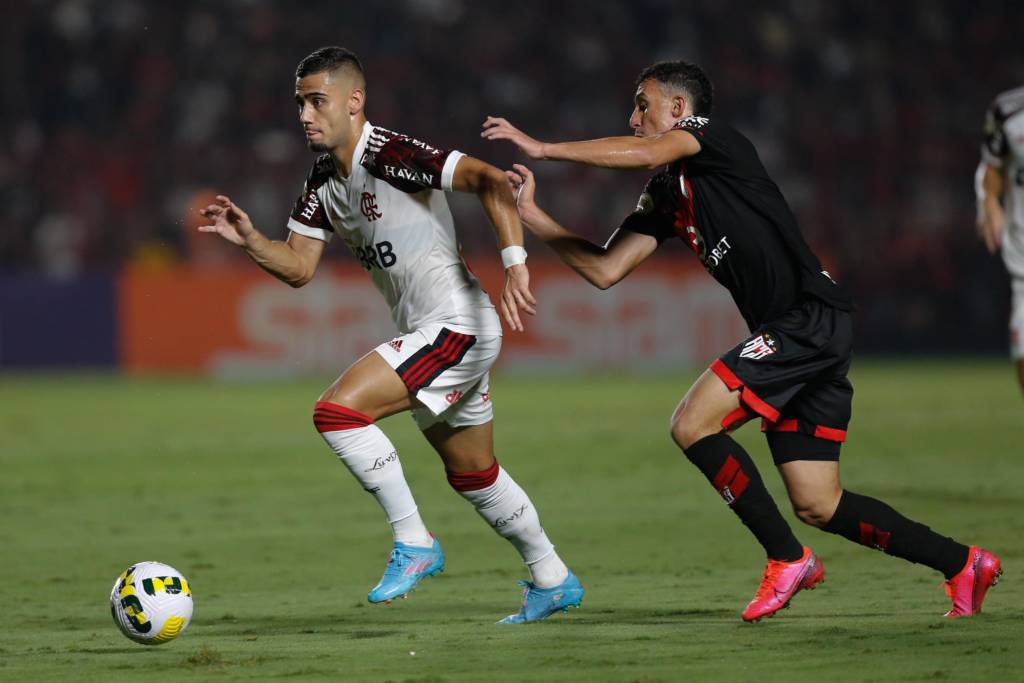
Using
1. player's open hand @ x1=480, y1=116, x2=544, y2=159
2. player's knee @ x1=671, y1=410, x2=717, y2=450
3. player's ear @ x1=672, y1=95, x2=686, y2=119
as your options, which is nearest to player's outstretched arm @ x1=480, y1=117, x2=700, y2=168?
player's open hand @ x1=480, y1=116, x2=544, y2=159

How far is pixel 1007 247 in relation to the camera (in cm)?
653

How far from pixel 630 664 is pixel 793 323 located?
160 centimetres

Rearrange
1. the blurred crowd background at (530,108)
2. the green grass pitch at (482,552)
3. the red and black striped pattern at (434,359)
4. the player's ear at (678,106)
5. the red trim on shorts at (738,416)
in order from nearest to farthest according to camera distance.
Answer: the green grass pitch at (482,552) < the red trim on shorts at (738,416) < the red and black striped pattern at (434,359) < the player's ear at (678,106) < the blurred crowd background at (530,108)

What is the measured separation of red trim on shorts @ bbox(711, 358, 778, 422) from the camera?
579cm

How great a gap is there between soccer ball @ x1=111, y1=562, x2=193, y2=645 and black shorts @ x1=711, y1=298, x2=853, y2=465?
2.14 metres

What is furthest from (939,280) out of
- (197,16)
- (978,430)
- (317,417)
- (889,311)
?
(317,417)

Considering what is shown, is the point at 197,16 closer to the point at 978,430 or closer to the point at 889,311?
the point at 889,311

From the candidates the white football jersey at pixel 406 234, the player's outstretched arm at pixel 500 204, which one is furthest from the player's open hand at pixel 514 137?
the white football jersey at pixel 406 234

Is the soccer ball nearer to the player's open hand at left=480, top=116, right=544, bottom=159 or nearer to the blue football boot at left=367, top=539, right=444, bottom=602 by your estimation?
the blue football boot at left=367, top=539, right=444, bottom=602

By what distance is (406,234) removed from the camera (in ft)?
20.3

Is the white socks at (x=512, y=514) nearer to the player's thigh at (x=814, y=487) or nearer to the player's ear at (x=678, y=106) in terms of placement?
the player's thigh at (x=814, y=487)

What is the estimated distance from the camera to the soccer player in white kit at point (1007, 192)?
20.6 ft

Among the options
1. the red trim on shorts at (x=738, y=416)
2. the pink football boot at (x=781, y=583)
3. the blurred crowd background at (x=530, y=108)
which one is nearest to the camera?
the pink football boot at (x=781, y=583)

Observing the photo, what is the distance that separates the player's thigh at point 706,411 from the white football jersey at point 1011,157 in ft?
5.08
